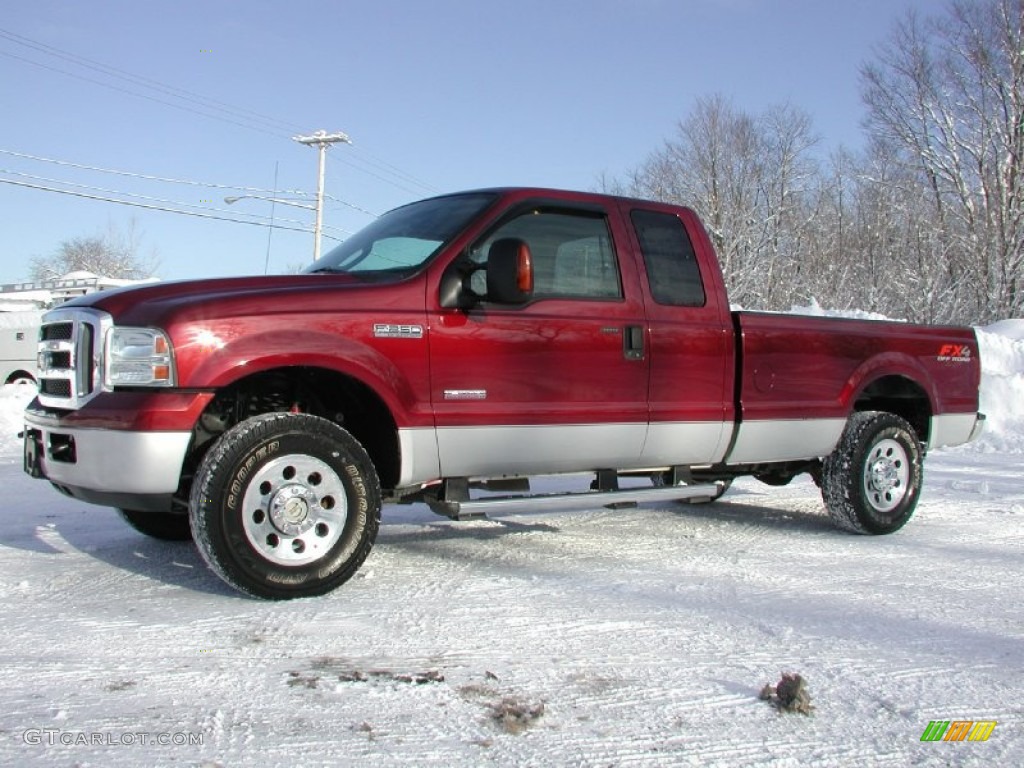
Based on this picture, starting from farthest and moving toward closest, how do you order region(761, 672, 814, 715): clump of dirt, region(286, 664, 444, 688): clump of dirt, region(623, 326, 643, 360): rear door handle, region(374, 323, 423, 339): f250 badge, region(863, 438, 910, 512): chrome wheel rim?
region(863, 438, 910, 512): chrome wheel rim → region(623, 326, 643, 360): rear door handle → region(374, 323, 423, 339): f250 badge → region(286, 664, 444, 688): clump of dirt → region(761, 672, 814, 715): clump of dirt

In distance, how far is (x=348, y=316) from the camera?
4.10m

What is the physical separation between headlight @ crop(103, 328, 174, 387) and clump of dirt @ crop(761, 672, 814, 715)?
8.53ft

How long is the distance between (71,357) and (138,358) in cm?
46

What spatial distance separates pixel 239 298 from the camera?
3.94m

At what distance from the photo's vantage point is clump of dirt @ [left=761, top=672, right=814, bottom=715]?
280 centimetres

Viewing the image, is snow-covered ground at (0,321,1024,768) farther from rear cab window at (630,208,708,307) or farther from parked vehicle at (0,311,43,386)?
parked vehicle at (0,311,43,386)

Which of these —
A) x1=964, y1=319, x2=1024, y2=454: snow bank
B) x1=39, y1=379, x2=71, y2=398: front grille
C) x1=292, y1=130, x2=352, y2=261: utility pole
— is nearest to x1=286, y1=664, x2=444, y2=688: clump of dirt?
x1=39, y1=379, x2=71, y2=398: front grille

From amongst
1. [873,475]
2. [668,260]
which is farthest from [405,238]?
[873,475]

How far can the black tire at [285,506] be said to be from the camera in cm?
378

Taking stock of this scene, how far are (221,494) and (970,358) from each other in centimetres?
541

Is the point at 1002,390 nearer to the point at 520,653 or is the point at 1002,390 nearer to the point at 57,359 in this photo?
the point at 520,653

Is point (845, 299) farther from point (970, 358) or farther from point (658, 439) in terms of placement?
point (658, 439)

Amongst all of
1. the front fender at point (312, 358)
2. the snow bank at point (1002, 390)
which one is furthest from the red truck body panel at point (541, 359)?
the snow bank at point (1002, 390)

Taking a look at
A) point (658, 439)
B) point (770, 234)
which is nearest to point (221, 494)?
point (658, 439)
